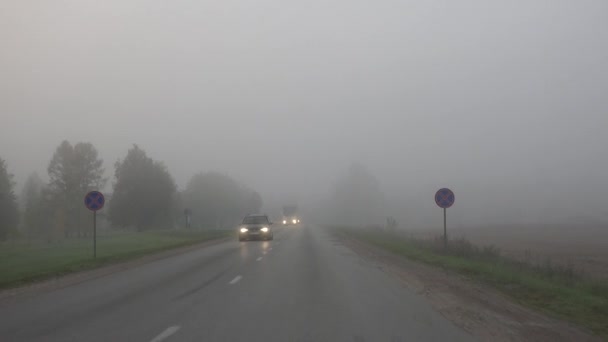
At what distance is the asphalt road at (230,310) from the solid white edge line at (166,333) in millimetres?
14

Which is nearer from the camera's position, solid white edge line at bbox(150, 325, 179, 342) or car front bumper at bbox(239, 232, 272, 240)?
solid white edge line at bbox(150, 325, 179, 342)

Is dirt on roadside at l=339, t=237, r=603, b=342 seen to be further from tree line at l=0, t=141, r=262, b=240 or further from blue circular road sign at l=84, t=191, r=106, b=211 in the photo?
tree line at l=0, t=141, r=262, b=240

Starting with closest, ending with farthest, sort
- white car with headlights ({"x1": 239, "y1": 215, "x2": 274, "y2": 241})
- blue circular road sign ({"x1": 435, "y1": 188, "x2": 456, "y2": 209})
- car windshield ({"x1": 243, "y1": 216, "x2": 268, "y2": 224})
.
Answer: blue circular road sign ({"x1": 435, "y1": 188, "x2": 456, "y2": 209}) < white car with headlights ({"x1": 239, "y1": 215, "x2": 274, "y2": 241}) < car windshield ({"x1": 243, "y1": 216, "x2": 268, "y2": 224})

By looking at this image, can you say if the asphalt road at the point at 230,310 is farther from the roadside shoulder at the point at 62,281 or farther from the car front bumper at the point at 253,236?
the car front bumper at the point at 253,236

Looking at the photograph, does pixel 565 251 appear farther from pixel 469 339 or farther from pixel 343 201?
pixel 343 201

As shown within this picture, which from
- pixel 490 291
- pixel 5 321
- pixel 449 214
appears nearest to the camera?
pixel 5 321

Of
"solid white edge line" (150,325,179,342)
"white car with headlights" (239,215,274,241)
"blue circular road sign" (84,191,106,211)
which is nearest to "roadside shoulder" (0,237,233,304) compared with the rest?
"blue circular road sign" (84,191,106,211)

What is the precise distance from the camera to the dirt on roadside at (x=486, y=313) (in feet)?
29.2

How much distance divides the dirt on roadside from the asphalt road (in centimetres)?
39

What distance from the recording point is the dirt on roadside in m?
8.89

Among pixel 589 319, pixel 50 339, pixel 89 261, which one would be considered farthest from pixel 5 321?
pixel 89 261

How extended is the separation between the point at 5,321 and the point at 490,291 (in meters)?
10.6

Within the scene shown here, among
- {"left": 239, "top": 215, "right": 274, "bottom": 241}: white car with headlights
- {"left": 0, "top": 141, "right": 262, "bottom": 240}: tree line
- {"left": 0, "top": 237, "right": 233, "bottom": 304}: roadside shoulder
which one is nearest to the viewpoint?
{"left": 0, "top": 237, "right": 233, "bottom": 304}: roadside shoulder

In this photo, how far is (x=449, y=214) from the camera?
124438 millimetres
